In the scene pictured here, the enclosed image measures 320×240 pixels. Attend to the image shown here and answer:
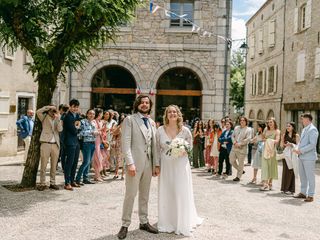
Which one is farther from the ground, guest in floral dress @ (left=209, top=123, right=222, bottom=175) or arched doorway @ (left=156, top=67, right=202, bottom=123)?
arched doorway @ (left=156, top=67, right=202, bottom=123)

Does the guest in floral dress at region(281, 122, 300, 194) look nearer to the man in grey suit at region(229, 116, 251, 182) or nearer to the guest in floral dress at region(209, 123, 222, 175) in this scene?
the man in grey suit at region(229, 116, 251, 182)

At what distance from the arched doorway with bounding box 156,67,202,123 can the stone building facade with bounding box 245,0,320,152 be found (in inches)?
238

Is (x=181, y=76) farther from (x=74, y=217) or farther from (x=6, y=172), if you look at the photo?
(x=74, y=217)

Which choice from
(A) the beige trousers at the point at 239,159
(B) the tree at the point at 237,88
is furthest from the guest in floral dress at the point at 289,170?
(B) the tree at the point at 237,88

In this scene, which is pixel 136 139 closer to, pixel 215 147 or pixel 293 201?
pixel 293 201

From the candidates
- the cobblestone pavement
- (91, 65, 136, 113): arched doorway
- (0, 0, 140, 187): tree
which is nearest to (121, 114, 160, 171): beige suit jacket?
the cobblestone pavement

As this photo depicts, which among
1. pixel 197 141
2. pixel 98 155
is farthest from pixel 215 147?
pixel 98 155

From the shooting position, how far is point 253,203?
839 cm

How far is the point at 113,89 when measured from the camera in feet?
62.0

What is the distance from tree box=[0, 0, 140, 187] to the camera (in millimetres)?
8375

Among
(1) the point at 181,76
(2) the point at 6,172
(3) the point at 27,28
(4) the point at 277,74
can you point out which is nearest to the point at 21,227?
(3) the point at 27,28

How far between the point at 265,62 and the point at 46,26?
22.3 metres

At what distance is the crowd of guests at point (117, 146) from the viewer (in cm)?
889

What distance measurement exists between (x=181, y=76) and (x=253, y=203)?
35.6 ft
